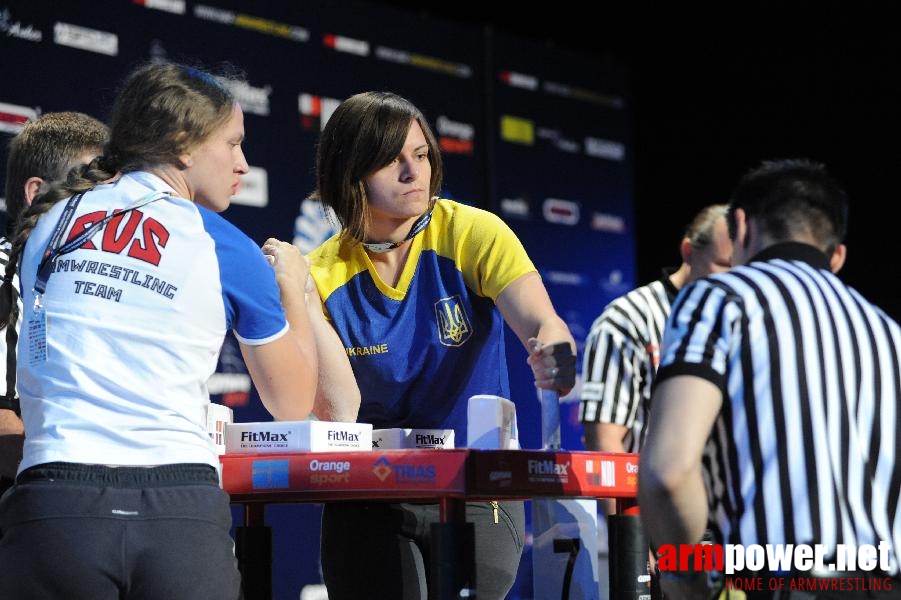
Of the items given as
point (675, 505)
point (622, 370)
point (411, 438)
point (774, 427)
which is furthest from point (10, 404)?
point (622, 370)

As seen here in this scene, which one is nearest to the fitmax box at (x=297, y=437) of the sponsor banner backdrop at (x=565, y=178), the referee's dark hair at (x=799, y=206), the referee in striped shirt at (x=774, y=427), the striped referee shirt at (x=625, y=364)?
the referee in striped shirt at (x=774, y=427)

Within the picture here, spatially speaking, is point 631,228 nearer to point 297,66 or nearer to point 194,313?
point 297,66

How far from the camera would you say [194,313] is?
1.75 m

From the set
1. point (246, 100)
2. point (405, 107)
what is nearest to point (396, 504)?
point (405, 107)

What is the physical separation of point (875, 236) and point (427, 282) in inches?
168

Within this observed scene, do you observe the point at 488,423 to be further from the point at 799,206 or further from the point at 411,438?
the point at 799,206

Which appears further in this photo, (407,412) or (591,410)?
(591,410)

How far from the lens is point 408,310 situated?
2580 millimetres

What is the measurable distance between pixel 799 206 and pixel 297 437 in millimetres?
1018

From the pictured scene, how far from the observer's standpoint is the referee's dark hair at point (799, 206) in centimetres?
197

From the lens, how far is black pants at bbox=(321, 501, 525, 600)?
2379 mm

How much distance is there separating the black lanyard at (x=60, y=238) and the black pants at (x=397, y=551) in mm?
920

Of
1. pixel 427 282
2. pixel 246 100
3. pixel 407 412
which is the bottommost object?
pixel 407 412

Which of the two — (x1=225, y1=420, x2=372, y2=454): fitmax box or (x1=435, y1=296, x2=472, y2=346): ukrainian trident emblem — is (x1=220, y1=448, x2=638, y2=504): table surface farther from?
(x1=435, y1=296, x2=472, y2=346): ukrainian trident emblem
